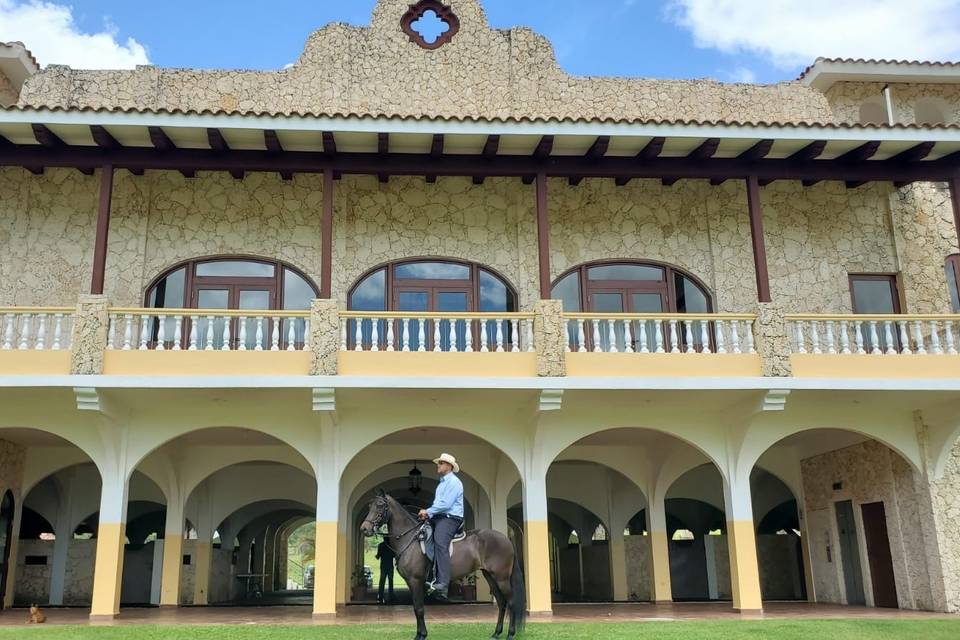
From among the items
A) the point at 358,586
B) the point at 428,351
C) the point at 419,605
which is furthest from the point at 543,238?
the point at 358,586

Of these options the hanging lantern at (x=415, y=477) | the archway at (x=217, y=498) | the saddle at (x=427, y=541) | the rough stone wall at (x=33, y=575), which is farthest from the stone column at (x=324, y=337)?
the rough stone wall at (x=33, y=575)

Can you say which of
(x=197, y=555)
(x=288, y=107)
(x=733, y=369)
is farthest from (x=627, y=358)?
(x=197, y=555)

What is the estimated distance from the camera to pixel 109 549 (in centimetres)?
1297

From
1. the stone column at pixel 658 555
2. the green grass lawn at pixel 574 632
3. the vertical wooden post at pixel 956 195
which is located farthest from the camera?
the stone column at pixel 658 555

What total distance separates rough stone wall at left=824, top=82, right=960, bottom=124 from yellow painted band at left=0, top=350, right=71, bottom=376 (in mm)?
14135

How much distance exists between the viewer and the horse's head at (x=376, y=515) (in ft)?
31.0

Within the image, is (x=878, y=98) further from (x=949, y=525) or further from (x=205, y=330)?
(x=205, y=330)

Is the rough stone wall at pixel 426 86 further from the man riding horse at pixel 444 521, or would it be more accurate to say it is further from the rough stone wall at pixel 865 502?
the man riding horse at pixel 444 521

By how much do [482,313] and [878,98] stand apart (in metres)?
9.80

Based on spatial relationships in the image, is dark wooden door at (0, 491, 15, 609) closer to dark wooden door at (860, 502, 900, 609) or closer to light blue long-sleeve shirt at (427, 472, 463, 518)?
light blue long-sleeve shirt at (427, 472, 463, 518)

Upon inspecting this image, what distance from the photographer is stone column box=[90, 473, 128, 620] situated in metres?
12.8

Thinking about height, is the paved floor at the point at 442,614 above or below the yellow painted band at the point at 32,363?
below

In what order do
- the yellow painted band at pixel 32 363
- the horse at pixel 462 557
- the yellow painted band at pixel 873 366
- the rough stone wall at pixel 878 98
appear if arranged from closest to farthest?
1. the horse at pixel 462 557
2. the yellow painted band at pixel 32 363
3. the yellow painted band at pixel 873 366
4. the rough stone wall at pixel 878 98

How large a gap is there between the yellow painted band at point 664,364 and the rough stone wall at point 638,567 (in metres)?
6.32
